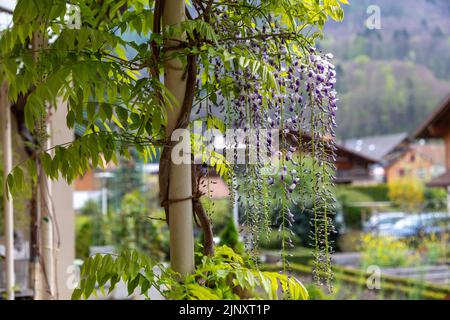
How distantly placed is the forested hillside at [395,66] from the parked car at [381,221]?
31.9 ft

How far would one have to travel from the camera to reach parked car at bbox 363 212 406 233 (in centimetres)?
1381

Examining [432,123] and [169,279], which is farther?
[432,123]

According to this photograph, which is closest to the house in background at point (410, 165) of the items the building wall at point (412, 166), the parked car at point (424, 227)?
the building wall at point (412, 166)

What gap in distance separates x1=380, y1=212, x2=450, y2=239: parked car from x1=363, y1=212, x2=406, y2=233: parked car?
0.21 m

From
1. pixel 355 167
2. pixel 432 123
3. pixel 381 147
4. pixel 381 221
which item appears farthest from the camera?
pixel 381 147

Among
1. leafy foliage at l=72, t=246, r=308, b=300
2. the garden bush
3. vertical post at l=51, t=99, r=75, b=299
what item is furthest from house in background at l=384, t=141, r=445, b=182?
leafy foliage at l=72, t=246, r=308, b=300

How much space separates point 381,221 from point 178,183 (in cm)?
1442

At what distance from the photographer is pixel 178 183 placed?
134 cm

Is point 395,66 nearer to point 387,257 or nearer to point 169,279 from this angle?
point 387,257

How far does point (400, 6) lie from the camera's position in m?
27.9

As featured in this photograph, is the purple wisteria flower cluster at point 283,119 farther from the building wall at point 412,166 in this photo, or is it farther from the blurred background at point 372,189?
the building wall at point 412,166

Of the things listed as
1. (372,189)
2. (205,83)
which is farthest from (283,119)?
(372,189)

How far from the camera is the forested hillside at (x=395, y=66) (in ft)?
88.8
